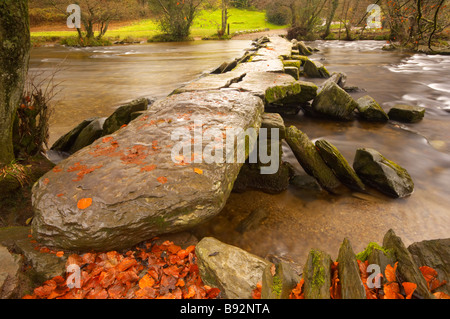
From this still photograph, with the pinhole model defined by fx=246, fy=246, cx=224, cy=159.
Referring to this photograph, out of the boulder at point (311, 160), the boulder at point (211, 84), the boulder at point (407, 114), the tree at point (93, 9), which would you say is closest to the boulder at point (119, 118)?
the boulder at point (211, 84)

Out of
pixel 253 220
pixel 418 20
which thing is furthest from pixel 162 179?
pixel 418 20

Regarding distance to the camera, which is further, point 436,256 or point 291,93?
point 291,93

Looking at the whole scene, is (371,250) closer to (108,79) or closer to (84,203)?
(84,203)

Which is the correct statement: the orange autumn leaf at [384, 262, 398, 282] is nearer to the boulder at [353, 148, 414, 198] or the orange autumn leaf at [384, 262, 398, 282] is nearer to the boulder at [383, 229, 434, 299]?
the boulder at [383, 229, 434, 299]

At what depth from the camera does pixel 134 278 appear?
219 cm

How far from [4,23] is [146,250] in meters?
2.90

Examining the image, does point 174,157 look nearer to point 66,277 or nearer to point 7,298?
point 66,277

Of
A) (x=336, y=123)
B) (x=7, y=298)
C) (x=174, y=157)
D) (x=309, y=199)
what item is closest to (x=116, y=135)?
(x=174, y=157)

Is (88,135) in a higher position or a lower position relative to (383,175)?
higher

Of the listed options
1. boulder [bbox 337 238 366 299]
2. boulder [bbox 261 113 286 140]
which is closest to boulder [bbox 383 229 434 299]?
boulder [bbox 337 238 366 299]

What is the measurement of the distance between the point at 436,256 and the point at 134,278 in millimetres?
2669

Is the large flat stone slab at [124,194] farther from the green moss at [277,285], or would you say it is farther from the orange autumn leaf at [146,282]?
the green moss at [277,285]

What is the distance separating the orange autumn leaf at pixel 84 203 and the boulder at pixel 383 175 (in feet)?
14.4

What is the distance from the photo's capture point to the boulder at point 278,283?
1.86 metres
